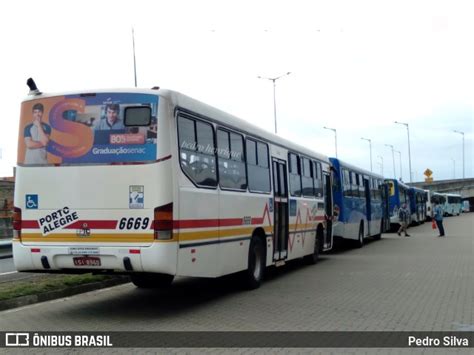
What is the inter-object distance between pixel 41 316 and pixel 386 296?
19.4ft

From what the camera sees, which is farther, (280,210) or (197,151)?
(280,210)

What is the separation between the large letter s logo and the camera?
8305 mm

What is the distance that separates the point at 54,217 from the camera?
27.3 feet

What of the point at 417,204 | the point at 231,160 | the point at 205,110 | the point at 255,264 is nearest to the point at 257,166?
the point at 231,160

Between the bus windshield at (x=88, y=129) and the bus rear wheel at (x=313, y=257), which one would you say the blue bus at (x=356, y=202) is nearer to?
the bus rear wheel at (x=313, y=257)

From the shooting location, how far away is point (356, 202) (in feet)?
73.0

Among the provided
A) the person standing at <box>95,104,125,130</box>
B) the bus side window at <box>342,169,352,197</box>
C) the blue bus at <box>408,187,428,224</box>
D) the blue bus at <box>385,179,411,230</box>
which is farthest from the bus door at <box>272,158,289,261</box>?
the blue bus at <box>408,187,428,224</box>

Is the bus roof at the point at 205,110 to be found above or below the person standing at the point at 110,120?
above

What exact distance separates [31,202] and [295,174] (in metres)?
7.30

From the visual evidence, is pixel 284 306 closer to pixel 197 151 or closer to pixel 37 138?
pixel 197 151

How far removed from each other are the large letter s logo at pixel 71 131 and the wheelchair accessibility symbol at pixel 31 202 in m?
0.73

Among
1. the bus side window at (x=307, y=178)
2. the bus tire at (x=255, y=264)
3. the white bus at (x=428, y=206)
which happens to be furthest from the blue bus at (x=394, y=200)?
the bus tire at (x=255, y=264)

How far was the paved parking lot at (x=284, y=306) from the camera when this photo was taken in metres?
7.91

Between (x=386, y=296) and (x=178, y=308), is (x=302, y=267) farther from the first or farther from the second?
(x=178, y=308)
